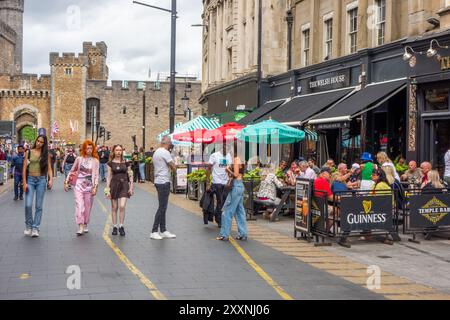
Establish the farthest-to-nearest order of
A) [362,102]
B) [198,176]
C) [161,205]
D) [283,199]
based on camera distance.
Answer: [198,176] → [362,102] → [283,199] → [161,205]

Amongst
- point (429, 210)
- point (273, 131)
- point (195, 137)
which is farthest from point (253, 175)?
point (195, 137)

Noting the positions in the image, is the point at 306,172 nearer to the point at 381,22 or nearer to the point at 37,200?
the point at 37,200

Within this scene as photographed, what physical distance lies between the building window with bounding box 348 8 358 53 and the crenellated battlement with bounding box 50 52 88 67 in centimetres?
5795

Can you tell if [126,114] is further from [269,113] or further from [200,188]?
[200,188]

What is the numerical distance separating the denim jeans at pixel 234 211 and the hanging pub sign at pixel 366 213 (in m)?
1.84

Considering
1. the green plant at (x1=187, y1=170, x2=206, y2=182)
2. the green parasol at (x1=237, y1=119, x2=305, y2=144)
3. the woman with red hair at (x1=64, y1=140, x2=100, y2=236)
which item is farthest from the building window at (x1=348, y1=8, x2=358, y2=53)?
the woman with red hair at (x1=64, y1=140, x2=100, y2=236)

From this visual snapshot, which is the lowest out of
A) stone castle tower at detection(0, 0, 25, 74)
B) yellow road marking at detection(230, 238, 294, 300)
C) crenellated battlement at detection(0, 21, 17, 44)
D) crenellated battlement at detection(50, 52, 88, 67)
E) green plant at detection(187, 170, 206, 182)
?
yellow road marking at detection(230, 238, 294, 300)

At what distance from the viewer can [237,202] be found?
1182 centimetres

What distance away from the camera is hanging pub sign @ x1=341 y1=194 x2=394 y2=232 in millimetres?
11195

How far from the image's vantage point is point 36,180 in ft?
39.2

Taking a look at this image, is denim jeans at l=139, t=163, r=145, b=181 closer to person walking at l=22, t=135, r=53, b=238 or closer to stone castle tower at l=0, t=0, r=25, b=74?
person walking at l=22, t=135, r=53, b=238

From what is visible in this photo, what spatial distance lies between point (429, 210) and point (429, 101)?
6.19 meters

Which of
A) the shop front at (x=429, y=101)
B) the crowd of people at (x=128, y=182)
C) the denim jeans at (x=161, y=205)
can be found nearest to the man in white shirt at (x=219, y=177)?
the crowd of people at (x=128, y=182)
